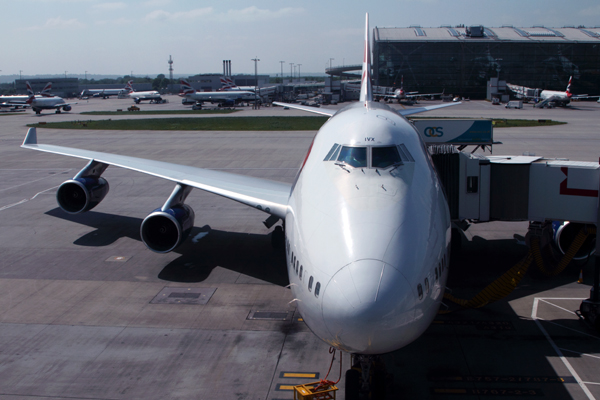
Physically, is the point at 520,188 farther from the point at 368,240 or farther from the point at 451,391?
the point at 368,240

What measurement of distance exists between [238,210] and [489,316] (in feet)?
46.8

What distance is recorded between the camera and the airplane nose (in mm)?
7160

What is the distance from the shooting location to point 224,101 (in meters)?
105

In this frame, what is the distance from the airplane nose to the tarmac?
10.2 ft

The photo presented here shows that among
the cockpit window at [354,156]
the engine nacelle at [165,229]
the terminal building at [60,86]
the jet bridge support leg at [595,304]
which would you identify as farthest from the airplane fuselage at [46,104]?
the jet bridge support leg at [595,304]

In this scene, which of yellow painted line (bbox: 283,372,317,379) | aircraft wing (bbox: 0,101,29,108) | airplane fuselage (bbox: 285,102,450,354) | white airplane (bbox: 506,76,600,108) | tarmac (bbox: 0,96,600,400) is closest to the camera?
airplane fuselage (bbox: 285,102,450,354)

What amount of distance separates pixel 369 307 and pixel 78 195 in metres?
17.5

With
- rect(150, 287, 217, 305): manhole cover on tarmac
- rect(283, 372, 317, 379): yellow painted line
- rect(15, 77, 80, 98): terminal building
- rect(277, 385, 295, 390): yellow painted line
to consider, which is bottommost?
rect(277, 385, 295, 390): yellow painted line

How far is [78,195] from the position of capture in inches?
834

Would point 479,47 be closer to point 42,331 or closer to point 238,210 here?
point 238,210

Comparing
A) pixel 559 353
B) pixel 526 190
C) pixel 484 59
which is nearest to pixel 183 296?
pixel 559 353

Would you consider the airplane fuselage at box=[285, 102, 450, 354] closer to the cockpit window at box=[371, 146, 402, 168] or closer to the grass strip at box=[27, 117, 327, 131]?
the cockpit window at box=[371, 146, 402, 168]

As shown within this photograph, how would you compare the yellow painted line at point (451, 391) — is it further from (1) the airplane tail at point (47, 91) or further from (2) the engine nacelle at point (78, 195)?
(1) the airplane tail at point (47, 91)

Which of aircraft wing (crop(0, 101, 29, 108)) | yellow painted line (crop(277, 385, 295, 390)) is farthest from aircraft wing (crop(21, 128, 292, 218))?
aircraft wing (crop(0, 101, 29, 108))
